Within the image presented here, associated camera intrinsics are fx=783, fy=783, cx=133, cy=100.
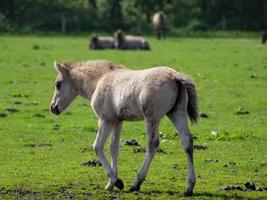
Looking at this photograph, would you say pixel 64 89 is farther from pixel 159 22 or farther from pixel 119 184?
pixel 159 22

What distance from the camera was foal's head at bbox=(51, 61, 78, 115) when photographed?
1427 centimetres

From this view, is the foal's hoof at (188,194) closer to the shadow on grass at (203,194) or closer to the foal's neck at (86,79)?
the shadow on grass at (203,194)

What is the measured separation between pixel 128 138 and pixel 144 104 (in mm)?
5901

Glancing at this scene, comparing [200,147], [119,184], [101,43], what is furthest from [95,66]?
[101,43]

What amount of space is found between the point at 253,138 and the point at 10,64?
18.1 meters

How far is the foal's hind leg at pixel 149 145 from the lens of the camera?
40.9ft

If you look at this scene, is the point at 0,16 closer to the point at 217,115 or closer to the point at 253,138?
the point at 217,115

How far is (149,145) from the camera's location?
41.3 ft

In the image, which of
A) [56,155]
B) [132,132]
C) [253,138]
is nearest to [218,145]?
[253,138]

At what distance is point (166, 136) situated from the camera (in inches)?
726

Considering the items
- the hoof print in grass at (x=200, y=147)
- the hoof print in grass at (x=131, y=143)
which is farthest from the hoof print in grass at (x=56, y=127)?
the hoof print in grass at (x=200, y=147)

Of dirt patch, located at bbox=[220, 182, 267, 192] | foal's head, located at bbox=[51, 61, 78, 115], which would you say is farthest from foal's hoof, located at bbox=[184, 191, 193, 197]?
foal's head, located at bbox=[51, 61, 78, 115]

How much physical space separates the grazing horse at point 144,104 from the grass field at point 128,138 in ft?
1.63

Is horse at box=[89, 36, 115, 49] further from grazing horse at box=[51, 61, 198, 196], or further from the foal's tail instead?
the foal's tail
